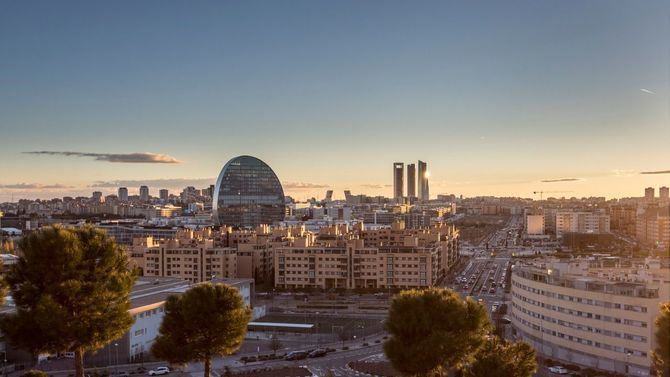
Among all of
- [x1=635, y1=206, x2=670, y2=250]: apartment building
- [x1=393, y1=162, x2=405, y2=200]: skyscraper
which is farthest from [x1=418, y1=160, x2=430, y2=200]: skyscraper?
[x1=635, y1=206, x2=670, y2=250]: apartment building

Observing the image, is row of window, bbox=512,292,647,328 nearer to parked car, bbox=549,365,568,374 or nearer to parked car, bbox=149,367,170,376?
parked car, bbox=549,365,568,374

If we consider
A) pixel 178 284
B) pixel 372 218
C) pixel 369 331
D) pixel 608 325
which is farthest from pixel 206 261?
pixel 372 218

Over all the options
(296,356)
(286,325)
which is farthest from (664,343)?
(286,325)

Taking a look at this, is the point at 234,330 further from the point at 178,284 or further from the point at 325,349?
the point at 178,284

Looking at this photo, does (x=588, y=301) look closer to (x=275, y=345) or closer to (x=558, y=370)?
(x=558, y=370)

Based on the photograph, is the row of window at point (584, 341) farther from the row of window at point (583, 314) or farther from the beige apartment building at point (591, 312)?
the row of window at point (583, 314)

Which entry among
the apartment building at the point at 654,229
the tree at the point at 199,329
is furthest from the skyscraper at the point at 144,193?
the tree at the point at 199,329
